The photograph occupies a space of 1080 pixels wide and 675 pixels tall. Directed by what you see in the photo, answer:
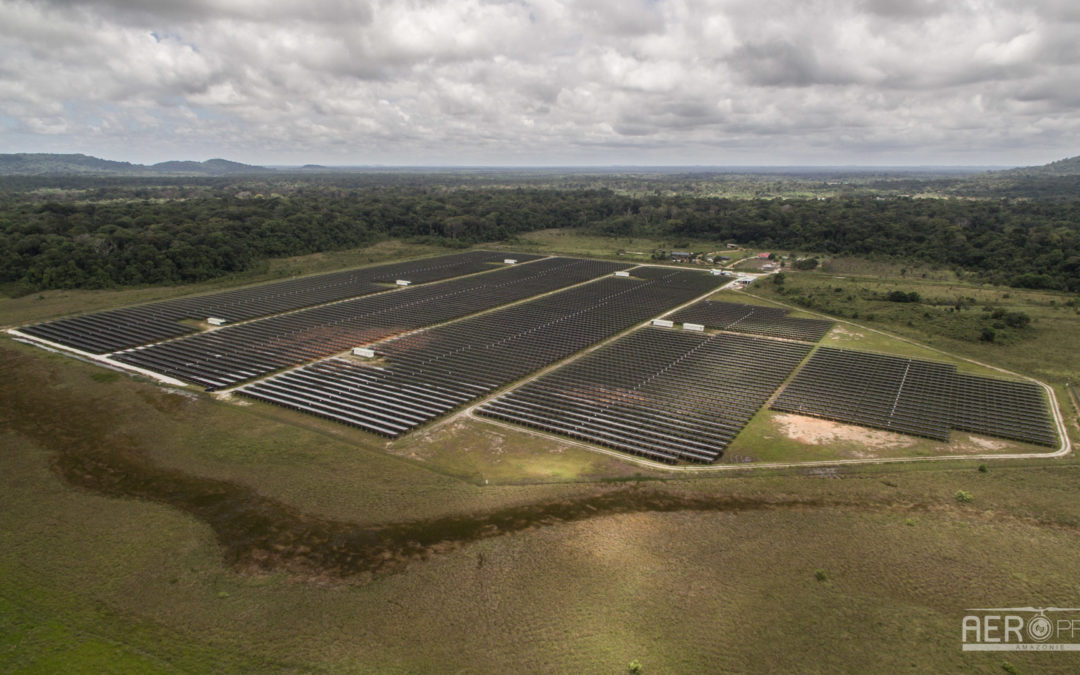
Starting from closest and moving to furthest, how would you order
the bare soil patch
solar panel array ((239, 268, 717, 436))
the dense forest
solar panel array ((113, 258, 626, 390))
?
the bare soil patch, solar panel array ((239, 268, 717, 436)), solar panel array ((113, 258, 626, 390)), the dense forest

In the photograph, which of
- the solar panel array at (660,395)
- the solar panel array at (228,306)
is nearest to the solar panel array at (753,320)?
the solar panel array at (660,395)

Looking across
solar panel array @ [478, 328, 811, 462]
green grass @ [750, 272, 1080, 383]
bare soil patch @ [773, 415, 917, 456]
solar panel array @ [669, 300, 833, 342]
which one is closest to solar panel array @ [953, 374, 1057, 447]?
bare soil patch @ [773, 415, 917, 456]

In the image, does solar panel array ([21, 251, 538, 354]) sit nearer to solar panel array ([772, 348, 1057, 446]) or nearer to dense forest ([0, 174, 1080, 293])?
dense forest ([0, 174, 1080, 293])

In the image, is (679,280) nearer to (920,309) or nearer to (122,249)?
(920,309)

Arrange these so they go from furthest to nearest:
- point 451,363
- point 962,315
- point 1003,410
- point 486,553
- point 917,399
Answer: point 962,315 → point 451,363 → point 917,399 → point 1003,410 → point 486,553

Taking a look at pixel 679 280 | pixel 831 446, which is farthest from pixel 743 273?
pixel 831 446

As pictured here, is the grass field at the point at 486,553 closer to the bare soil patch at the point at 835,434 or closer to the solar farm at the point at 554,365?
the bare soil patch at the point at 835,434

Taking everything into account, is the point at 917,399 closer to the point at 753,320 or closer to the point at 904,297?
the point at 753,320

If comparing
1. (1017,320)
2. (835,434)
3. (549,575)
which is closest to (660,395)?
(835,434)
